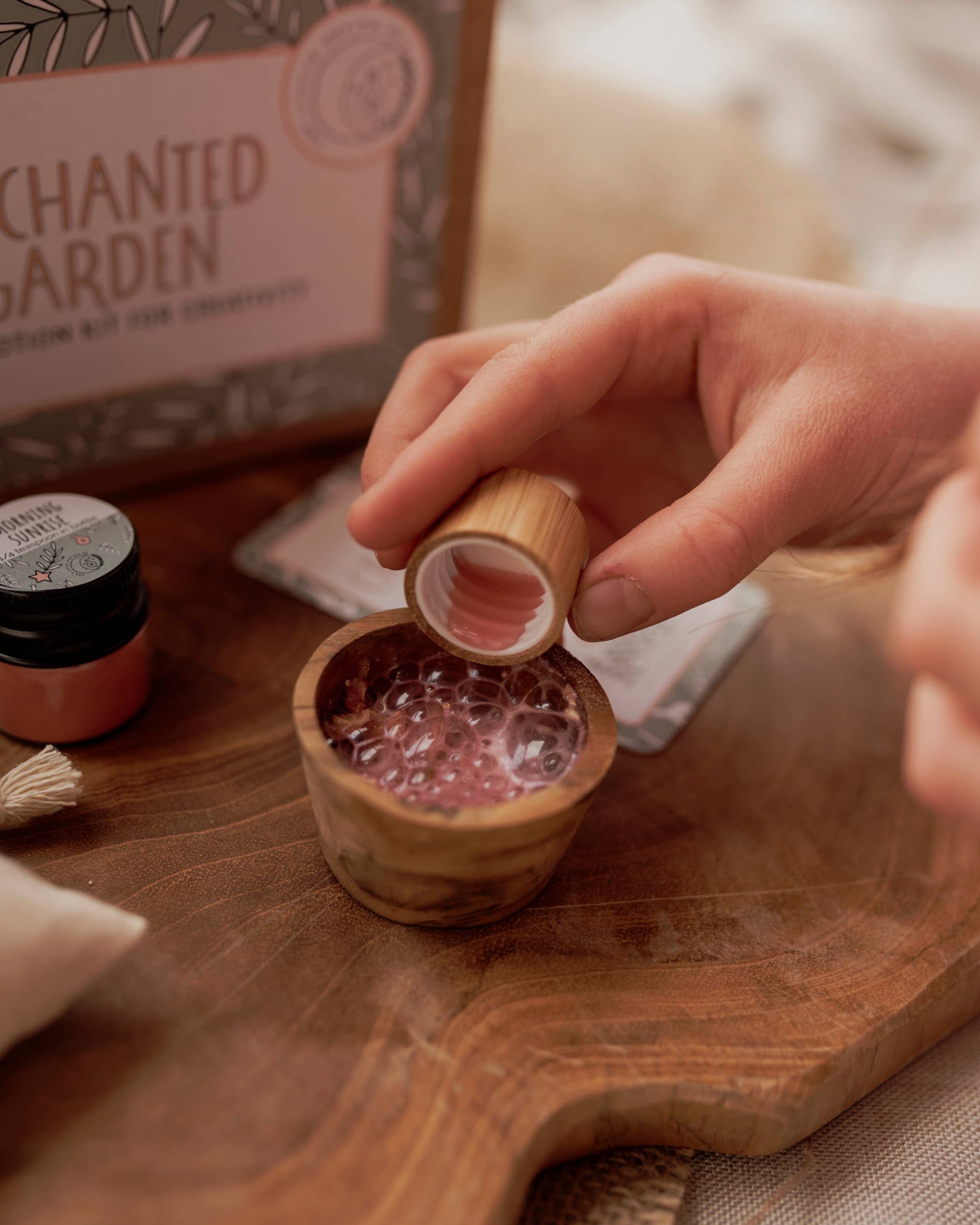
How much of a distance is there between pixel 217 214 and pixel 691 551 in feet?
1.73

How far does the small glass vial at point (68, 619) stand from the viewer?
2.31 feet

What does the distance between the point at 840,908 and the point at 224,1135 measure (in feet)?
1.45

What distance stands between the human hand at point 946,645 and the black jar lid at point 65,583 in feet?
1.64

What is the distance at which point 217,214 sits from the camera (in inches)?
35.5

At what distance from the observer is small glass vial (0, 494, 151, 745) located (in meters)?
0.70

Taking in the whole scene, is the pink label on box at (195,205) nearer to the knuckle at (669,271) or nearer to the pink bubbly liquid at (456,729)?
the knuckle at (669,271)

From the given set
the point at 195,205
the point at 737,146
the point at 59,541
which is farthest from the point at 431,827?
the point at 737,146

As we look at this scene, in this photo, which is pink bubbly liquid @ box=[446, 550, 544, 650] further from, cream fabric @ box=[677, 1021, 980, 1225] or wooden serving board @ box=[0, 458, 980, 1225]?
cream fabric @ box=[677, 1021, 980, 1225]

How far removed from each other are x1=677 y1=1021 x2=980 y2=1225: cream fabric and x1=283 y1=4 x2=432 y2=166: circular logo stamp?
0.84m

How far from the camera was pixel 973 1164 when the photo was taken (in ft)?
2.43

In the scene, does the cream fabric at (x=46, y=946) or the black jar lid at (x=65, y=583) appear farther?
the black jar lid at (x=65, y=583)

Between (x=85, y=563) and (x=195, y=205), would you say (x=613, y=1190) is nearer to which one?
(x=85, y=563)

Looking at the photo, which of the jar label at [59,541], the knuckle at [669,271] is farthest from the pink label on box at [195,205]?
the knuckle at [669,271]

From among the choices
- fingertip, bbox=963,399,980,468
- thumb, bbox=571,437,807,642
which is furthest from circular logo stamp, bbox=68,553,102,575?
fingertip, bbox=963,399,980,468
